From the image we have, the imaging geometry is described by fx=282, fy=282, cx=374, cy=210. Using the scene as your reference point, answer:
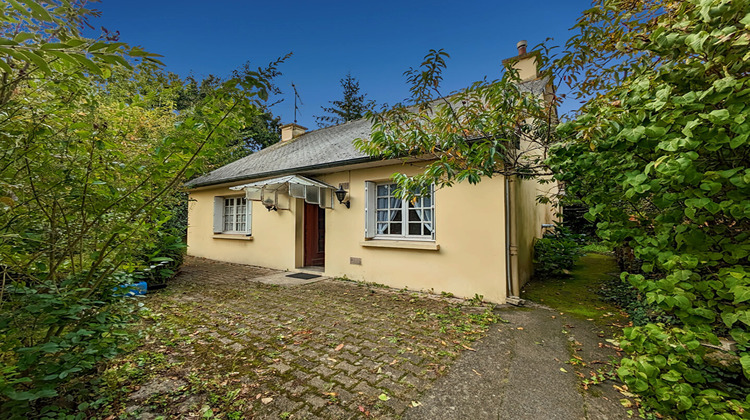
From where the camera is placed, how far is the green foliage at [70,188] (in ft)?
4.50

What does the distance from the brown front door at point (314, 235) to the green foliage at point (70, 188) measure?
6.24 meters

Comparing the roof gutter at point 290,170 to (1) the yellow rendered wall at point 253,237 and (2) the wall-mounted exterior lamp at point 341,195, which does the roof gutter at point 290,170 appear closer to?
(1) the yellow rendered wall at point 253,237

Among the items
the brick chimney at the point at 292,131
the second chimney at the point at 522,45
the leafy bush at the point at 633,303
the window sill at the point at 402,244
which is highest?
the second chimney at the point at 522,45

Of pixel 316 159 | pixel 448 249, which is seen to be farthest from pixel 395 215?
pixel 316 159

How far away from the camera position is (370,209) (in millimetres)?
6473

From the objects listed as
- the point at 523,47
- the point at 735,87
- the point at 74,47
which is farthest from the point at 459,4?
the point at 74,47

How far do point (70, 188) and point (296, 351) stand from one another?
7.92ft

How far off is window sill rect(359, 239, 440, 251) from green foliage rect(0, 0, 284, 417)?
430 cm

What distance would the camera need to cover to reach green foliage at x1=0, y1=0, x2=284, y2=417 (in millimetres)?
1370

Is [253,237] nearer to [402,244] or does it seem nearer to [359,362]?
[402,244]

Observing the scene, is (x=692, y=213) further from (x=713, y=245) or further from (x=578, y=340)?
(x=578, y=340)

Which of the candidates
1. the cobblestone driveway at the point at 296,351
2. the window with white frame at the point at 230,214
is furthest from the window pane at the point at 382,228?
the window with white frame at the point at 230,214

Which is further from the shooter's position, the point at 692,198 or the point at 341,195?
the point at 341,195

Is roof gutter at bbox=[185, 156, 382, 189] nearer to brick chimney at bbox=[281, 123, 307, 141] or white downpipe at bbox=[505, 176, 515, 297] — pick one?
white downpipe at bbox=[505, 176, 515, 297]
